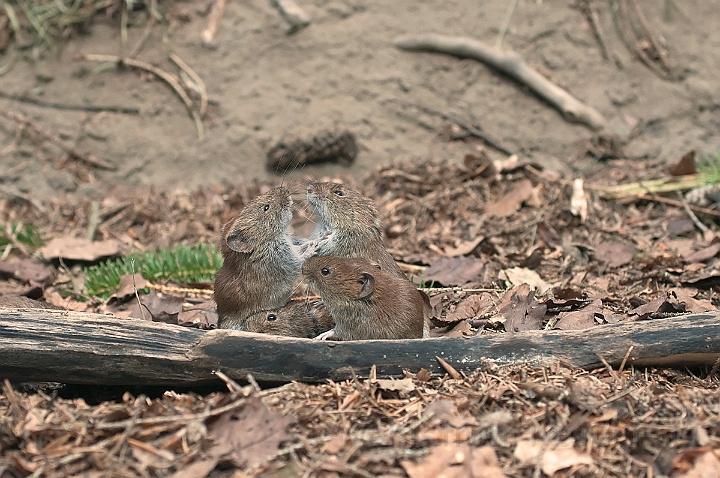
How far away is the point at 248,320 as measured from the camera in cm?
517

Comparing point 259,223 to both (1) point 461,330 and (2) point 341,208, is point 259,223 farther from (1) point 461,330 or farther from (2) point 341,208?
(1) point 461,330

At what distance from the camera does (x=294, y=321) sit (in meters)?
5.18

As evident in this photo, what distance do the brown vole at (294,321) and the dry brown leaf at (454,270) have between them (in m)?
1.57

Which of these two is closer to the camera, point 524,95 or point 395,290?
point 395,290

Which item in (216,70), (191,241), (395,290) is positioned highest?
(395,290)

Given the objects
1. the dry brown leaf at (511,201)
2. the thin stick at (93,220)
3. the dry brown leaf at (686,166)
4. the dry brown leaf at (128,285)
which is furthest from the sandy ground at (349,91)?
the dry brown leaf at (128,285)

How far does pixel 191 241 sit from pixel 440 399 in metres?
5.13

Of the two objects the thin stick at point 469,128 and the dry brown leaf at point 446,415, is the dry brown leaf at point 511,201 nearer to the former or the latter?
the thin stick at point 469,128

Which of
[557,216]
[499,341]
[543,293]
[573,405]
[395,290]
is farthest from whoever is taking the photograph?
[557,216]

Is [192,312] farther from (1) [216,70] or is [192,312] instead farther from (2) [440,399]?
(1) [216,70]

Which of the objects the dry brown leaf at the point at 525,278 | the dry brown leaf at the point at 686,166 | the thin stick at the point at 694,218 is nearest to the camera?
the dry brown leaf at the point at 525,278

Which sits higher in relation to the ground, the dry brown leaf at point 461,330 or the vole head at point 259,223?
the vole head at point 259,223

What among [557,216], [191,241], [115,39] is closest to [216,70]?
[115,39]

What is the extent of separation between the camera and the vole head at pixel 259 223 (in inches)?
210
